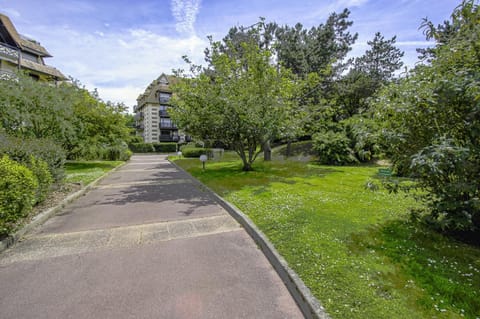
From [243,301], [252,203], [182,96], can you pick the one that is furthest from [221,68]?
[243,301]

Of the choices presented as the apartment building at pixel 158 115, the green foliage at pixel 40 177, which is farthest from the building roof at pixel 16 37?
the green foliage at pixel 40 177

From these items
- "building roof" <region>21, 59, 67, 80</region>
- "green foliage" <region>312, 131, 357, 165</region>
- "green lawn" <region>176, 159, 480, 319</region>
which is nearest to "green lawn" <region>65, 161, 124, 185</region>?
"green lawn" <region>176, 159, 480, 319</region>

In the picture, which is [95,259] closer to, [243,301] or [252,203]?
[243,301]

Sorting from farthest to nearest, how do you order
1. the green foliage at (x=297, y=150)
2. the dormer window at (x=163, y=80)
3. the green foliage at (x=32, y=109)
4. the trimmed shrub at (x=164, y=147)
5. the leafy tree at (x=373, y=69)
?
1. the dormer window at (x=163, y=80)
2. the trimmed shrub at (x=164, y=147)
3. the green foliage at (x=297, y=150)
4. the leafy tree at (x=373, y=69)
5. the green foliage at (x=32, y=109)

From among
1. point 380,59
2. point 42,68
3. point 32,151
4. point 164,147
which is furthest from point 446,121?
point 164,147

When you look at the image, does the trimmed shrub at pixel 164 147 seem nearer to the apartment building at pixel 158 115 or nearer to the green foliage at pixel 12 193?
the apartment building at pixel 158 115

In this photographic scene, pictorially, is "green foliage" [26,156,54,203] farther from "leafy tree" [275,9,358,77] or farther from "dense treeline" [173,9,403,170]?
"leafy tree" [275,9,358,77]

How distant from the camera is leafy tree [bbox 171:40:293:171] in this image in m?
8.91

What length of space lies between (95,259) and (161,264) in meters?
1.00

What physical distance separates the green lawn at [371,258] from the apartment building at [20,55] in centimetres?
2552

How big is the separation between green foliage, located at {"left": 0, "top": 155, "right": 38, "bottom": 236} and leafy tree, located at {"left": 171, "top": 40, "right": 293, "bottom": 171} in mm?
6085

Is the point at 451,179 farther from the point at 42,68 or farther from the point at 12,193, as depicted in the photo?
the point at 42,68

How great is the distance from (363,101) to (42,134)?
14059 mm

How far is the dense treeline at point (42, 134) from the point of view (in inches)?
151
